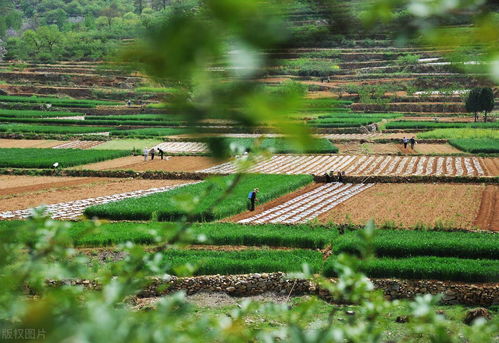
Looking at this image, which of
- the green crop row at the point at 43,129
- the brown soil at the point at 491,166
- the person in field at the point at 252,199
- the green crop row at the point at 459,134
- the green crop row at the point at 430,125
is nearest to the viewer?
the person in field at the point at 252,199

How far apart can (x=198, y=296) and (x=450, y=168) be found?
20936 millimetres

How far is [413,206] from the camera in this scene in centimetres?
2002

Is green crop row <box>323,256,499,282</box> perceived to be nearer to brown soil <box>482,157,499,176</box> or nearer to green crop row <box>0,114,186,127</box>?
brown soil <box>482,157,499,176</box>

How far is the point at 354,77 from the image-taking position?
66.8 metres

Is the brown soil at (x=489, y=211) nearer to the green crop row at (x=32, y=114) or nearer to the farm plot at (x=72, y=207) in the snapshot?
the farm plot at (x=72, y=207)

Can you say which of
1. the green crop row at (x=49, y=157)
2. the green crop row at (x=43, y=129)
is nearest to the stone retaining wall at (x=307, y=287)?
the green crop row at (x=49, y=157)

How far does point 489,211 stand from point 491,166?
11.7 meters

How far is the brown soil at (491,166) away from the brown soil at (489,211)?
3.89 meters

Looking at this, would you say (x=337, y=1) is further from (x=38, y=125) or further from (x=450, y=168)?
(x=38, y=125)

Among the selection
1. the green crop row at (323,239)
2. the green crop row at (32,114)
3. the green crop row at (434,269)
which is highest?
→ the green crop row at (434,269)

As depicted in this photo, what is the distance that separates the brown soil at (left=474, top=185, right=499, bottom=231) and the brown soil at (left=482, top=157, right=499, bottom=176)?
3890mm

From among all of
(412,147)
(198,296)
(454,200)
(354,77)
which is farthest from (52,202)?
(354,77)

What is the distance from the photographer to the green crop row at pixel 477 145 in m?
35.4

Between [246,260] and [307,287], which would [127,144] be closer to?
[246,260]
